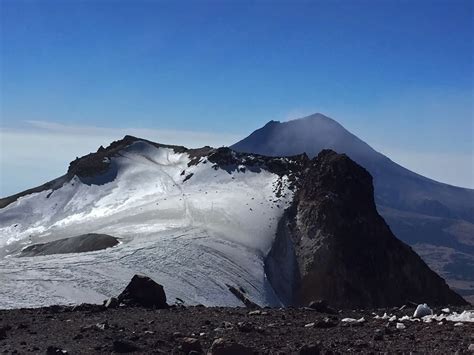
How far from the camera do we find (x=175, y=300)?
91.0 feet

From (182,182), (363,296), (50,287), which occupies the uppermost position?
(182,182)

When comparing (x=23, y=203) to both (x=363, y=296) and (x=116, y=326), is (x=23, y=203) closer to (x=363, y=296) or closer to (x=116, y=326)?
(x=363, y=296)

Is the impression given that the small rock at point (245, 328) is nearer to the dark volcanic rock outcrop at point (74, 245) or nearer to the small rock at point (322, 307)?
the small rock at point (322, 307)

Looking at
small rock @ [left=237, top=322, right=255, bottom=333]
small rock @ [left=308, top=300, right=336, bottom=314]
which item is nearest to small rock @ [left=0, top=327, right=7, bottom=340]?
small rock @ [left=237, top=322, right=255, bottom=333]

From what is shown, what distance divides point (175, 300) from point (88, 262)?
4530 mm

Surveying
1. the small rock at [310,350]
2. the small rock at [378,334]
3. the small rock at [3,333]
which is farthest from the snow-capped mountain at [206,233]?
the small rock at [310,350]

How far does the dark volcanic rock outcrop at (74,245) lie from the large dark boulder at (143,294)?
67.1ft

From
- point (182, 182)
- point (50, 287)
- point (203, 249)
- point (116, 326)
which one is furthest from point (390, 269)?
point (116, 326)

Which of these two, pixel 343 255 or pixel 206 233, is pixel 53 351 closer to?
pixel 206 233

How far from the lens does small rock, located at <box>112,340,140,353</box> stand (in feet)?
33.7

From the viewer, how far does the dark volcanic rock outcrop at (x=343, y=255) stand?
4150cm

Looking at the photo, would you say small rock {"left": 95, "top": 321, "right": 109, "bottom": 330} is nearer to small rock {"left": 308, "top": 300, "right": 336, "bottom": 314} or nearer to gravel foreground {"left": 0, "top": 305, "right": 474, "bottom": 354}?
gravel foreground {"left": 0, "top": 305, "right": 474, "bottom": 354}

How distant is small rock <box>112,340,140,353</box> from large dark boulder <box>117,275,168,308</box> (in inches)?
269

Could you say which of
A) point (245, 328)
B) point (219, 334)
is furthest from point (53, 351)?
point (245, 328)
